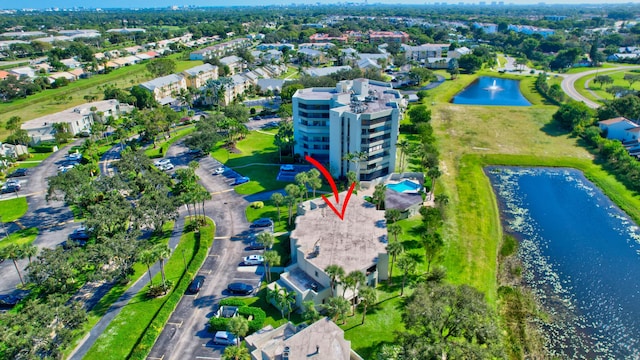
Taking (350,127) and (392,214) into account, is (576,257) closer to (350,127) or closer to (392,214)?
(392,214)

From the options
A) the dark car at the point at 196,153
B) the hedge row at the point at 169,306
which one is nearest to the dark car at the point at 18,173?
the dark car at the point at 196,153

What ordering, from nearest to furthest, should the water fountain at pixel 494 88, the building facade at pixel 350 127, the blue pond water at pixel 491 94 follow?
the building facade at pixel 350 127 < the blue pond water at pixel 491 94 < the water fountain at pixel 494 88

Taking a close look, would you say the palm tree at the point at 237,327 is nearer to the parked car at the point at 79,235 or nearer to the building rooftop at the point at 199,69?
the parked car at the point at 79,235

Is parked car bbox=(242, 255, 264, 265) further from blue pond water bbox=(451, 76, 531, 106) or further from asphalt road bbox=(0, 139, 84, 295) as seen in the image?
blue pond water bbox=(451, 76, 531, 106)

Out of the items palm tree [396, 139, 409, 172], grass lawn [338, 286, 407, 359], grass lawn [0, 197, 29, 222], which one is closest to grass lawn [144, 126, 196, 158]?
grass lawn [0, 197, 29, 222]

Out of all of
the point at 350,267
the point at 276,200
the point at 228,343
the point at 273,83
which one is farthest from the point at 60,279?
the point at 273,83

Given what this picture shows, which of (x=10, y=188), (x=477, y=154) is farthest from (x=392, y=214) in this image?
(x=10, y=188)

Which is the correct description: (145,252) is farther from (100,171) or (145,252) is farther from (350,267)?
(100,171)
